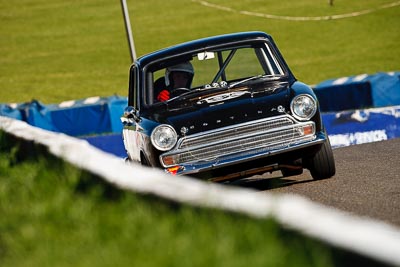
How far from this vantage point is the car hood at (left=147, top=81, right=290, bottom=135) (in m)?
10.0

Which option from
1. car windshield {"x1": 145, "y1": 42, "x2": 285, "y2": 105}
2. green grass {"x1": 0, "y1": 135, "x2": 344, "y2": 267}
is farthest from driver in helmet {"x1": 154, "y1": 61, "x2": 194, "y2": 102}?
green grass {"x1": 0, "y1": 135, "x2": 344, "y2": 267}

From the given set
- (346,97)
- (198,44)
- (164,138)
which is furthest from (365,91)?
(164,138)

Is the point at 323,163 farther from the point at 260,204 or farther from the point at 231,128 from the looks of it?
the point at 260,204

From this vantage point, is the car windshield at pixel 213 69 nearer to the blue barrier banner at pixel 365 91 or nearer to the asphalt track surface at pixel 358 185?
the asphalt track surface at pixel 358 185

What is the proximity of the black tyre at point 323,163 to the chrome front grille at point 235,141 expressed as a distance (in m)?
0.40

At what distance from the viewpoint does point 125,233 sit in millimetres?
4715

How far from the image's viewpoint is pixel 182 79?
11.1 meters

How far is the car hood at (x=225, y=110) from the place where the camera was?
10016 millimetres

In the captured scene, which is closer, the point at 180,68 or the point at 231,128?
the point at 231,128

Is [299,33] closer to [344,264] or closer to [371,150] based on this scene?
[371,150]

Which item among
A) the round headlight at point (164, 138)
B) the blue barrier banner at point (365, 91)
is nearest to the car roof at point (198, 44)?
the round headlight at point (164, 138)

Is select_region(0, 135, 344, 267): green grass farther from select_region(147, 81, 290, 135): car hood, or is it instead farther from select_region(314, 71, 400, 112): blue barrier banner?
select_region(314, 71, 400, 112): blue barrier banner

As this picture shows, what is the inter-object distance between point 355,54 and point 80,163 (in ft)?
132

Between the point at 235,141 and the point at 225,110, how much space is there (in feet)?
0.99
